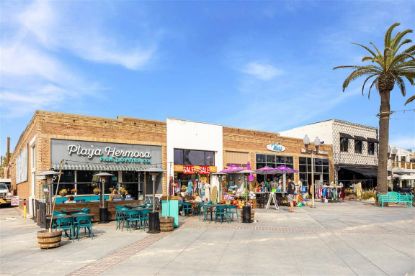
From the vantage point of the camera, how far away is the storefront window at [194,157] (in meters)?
24.4

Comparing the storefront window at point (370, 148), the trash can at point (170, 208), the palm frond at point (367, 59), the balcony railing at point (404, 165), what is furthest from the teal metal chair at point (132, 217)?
the balcony railing at point (404, 165)

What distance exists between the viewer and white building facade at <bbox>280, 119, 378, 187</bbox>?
36938 millimetres

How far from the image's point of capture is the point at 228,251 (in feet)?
32.8

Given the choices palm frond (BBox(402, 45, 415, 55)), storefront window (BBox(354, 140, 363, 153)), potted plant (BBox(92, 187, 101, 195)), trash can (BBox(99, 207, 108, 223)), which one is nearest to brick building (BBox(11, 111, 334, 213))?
potted plant (BBox(92, 187, 101, 195))

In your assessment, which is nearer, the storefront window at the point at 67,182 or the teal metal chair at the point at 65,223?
the teal metal chair at the point at 65,223

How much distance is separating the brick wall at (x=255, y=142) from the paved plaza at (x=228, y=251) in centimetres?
1301

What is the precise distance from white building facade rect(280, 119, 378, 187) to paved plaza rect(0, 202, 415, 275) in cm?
2237

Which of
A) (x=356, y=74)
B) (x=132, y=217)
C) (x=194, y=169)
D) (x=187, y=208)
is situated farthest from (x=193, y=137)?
(x=356, y=74)

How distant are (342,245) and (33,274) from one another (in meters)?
8.17

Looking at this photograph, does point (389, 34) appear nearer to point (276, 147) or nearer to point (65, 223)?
point (276, 147)

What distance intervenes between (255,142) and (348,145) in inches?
546

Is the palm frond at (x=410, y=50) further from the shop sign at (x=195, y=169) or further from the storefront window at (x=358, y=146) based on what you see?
the shop sign at (x=195, y=169)

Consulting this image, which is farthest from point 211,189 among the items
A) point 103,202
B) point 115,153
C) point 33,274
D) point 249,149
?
point 33,274

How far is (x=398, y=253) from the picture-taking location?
32.0 feet
